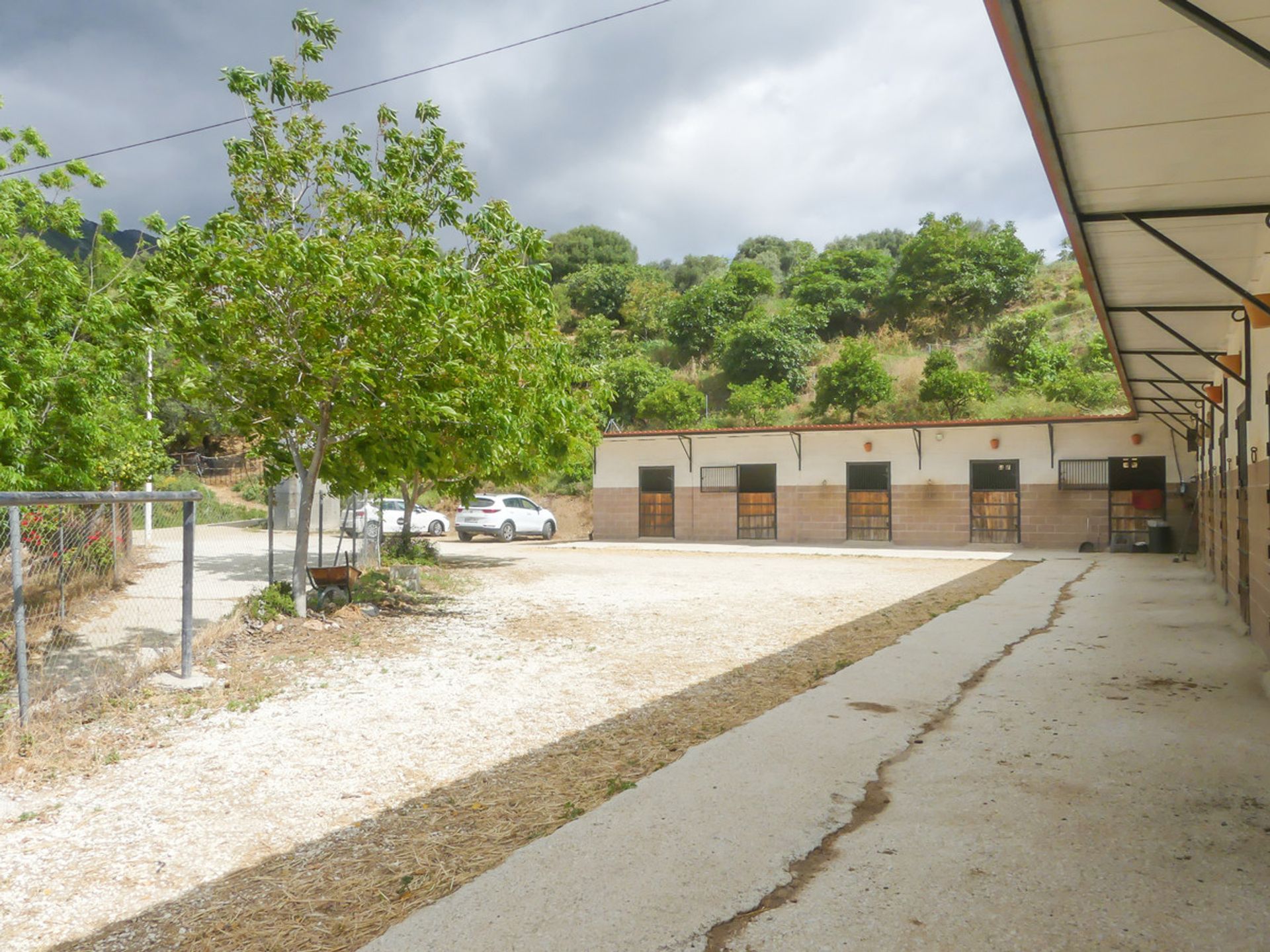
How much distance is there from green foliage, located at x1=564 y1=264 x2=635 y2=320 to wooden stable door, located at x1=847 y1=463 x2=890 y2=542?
36.0 m

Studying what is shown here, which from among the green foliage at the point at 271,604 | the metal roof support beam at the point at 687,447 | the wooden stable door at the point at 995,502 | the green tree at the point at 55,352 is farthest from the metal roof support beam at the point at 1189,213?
the metal roof support beam at the point at 687,447

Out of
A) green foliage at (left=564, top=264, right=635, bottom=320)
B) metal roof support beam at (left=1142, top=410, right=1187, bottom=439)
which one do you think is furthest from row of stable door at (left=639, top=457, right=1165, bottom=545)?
green foliage at (left=564, top=264, right=635, bottom=320)

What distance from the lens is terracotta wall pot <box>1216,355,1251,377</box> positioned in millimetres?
7703

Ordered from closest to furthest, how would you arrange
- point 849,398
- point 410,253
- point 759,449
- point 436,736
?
1. point 436,736
2. point 410,253
3. point 759,449
4. point 849,398

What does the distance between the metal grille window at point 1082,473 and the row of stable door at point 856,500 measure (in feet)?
3.30

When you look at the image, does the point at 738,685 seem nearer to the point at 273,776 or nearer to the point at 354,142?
the point at 273,776

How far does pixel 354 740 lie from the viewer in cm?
533

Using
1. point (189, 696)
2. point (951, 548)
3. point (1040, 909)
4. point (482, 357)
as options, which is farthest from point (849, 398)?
point (1040, 909)

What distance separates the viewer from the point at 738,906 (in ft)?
9.05

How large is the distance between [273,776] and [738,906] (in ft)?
9.58

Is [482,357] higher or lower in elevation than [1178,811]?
higher

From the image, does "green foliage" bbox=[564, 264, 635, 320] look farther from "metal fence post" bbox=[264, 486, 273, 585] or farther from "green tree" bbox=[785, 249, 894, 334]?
"metal fence post" bbox=[264, 486, 273, 585]

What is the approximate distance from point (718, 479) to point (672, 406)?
529 inches

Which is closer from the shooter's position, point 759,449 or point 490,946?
point 490,946
